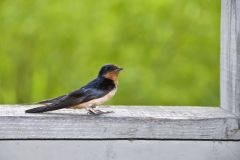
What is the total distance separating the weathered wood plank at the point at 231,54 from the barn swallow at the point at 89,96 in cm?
45

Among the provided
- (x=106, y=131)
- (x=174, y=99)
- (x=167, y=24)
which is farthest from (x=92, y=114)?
(x=167, y=24)

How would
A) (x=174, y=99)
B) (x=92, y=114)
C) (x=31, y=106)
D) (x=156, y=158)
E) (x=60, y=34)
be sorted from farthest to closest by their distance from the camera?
1. (x=60, y=34)
2. (x=174, y=99)
3. (x=31, y=106)
4. (x=92, y=114)
5. (x=156, y=158)

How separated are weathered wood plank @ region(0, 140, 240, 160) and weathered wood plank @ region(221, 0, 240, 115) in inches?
8.3

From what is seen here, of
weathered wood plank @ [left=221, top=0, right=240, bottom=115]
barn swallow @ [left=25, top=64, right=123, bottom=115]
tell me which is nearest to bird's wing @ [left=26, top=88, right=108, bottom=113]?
barn swallow @ [left=25, top=64, right=123, bottom=115]

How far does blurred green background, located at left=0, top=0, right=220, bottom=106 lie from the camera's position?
902 centimetres

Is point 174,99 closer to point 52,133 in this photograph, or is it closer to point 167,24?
point 167,24

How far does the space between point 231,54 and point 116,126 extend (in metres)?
0.52

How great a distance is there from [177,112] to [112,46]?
635cm

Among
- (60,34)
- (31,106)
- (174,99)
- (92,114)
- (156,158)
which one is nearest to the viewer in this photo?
(156,158)

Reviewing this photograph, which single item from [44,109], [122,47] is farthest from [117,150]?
[122,47]

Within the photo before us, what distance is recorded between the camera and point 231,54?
8.73 feet

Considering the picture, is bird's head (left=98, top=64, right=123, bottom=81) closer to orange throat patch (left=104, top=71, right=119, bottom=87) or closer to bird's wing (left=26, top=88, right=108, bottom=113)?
orange throat patch (left=104, top=71, right=119, bottom=87)

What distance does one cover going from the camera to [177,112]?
273 cm

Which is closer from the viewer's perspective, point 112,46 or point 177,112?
point 177,112
